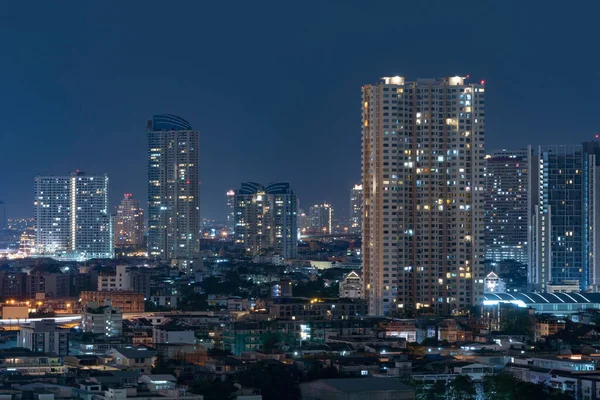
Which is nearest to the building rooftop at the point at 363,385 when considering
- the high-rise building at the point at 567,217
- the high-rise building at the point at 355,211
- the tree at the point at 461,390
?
the tree at the point at 461,390

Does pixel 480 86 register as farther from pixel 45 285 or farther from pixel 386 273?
pixel 45 285

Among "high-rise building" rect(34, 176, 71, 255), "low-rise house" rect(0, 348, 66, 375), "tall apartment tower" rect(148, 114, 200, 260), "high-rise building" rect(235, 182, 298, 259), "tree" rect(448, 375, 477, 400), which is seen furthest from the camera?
"high-rise building" rect(34, 176, 71, 255)

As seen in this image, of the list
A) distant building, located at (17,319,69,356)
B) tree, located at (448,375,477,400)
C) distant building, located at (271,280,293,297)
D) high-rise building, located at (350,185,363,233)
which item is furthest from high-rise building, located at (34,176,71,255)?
tree, located at (448,375,477,400)

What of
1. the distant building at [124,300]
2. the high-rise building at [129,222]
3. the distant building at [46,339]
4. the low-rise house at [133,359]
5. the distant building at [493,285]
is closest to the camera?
the low-rise house at [133,359]

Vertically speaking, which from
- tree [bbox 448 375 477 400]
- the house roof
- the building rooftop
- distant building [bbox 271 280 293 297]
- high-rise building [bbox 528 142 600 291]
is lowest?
tree [bbox 448 375 477 400]

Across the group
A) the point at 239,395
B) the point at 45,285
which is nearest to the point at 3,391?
the point at 239,395

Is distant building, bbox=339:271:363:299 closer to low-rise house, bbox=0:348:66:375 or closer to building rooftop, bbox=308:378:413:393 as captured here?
low-rise house, bbox=0:348:66:375

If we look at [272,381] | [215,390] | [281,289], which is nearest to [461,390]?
[272,381]

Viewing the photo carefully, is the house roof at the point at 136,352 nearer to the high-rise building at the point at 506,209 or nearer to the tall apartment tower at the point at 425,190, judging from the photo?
the tall apartment tower at the point at 425,190
